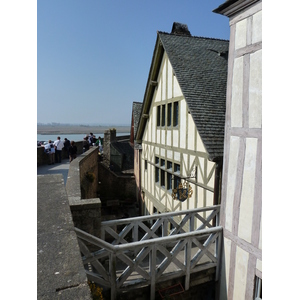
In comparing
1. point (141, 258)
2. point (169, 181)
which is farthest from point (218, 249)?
point (169, 181)

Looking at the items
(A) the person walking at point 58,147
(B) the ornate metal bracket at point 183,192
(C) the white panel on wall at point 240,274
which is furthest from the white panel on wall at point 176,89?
(A) the person walking at point 58,147

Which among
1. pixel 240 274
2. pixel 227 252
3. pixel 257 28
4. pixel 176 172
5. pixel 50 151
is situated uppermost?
pixel 257 28

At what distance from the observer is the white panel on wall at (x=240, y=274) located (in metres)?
5.07

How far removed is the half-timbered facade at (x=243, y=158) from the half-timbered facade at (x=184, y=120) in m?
1.88

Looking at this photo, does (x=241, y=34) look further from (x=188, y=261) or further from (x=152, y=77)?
(x=152, y=77)

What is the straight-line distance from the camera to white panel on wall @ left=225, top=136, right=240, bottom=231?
528cm

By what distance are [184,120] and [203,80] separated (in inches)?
67.5

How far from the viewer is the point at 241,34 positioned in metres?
5.06

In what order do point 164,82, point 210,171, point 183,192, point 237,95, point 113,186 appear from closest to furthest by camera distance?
point 237,95
point 210,171
point 183,192
point 164,82
point 113,186

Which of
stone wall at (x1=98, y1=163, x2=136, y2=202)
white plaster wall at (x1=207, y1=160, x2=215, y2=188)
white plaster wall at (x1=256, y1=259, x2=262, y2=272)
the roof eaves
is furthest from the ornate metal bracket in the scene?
stone wall at (x1=98, y1=163, x2=136, y2=202)
